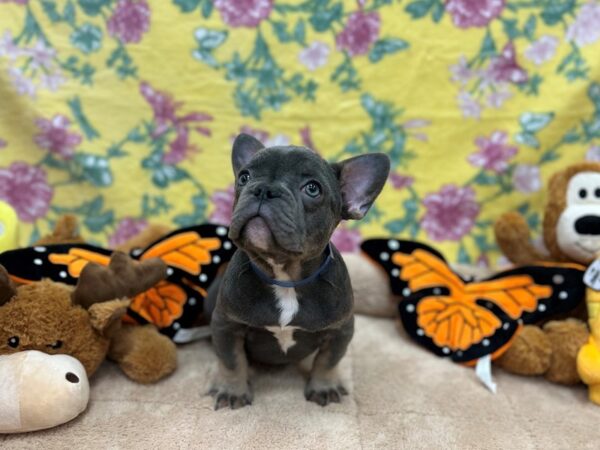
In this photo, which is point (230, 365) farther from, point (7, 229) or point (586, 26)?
point (586, 26)

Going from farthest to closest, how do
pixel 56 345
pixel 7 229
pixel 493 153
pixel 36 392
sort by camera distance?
pixel 493 153
pixel 7 229
pixel 56 345
pixel 36 392

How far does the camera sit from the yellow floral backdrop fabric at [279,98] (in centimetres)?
204

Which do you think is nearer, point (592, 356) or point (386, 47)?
point (592, 356)

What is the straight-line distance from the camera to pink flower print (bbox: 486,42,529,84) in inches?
82.4

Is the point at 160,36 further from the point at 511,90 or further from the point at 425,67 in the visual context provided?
→ the point at 511,90

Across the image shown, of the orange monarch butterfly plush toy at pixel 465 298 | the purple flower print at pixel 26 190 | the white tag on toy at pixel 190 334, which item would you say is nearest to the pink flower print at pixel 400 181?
the orange monarch butterfly plush toy at pixel 465 298

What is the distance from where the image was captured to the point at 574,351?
1.68 m

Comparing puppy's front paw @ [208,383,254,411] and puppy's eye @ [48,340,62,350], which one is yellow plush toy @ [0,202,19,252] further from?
puppy's front paw @ [208,383,254,411]

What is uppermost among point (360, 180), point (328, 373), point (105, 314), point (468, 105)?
point (468, 105)

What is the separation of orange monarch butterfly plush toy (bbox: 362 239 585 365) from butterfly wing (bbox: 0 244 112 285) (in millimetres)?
1002

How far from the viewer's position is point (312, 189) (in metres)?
1.26

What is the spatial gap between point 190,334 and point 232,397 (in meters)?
0.37

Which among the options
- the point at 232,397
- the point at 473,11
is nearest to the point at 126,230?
the point at 232,397

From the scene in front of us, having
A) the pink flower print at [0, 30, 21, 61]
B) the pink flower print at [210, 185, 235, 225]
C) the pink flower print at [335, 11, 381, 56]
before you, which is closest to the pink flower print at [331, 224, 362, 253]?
the pink flower print at [210, 185, 235, 225]
